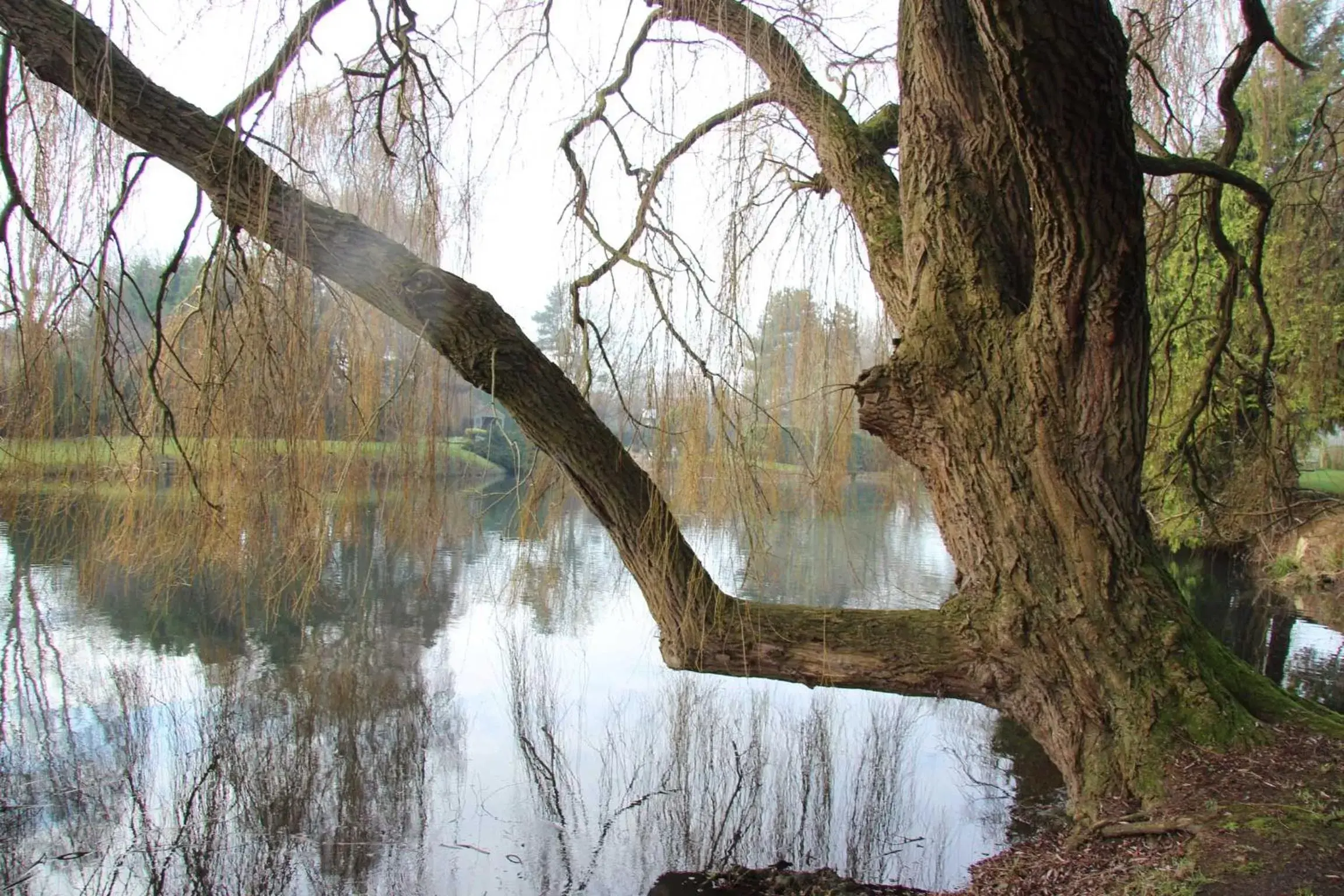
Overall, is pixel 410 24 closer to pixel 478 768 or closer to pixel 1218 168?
pixel 1218 168

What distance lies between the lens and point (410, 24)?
2617 millimetres

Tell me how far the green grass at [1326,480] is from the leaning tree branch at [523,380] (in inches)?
403

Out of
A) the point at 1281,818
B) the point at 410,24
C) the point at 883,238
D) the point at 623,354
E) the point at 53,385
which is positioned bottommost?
the point at 1281,818

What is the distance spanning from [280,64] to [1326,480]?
13.1 metres

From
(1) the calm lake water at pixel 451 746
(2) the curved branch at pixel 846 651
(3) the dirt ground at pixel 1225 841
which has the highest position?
(2) the curved branch at pixel 846 651

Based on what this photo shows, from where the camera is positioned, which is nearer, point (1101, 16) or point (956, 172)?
point (1101, 16)

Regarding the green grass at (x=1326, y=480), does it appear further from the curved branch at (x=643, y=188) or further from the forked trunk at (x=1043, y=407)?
the curved branch at (x=643, y=188)

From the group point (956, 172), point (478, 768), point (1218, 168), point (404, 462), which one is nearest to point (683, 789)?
point (478, 768)

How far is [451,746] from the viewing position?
4.33 m

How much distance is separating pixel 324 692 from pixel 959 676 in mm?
3649

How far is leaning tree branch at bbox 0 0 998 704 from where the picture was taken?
76.4 inches

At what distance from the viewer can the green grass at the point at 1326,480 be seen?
34.4 ft

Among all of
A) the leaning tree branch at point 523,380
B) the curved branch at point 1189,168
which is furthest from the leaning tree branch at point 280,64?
the curved branch at point 1189,168

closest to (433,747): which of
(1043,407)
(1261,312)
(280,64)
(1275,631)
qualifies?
(280,64)
